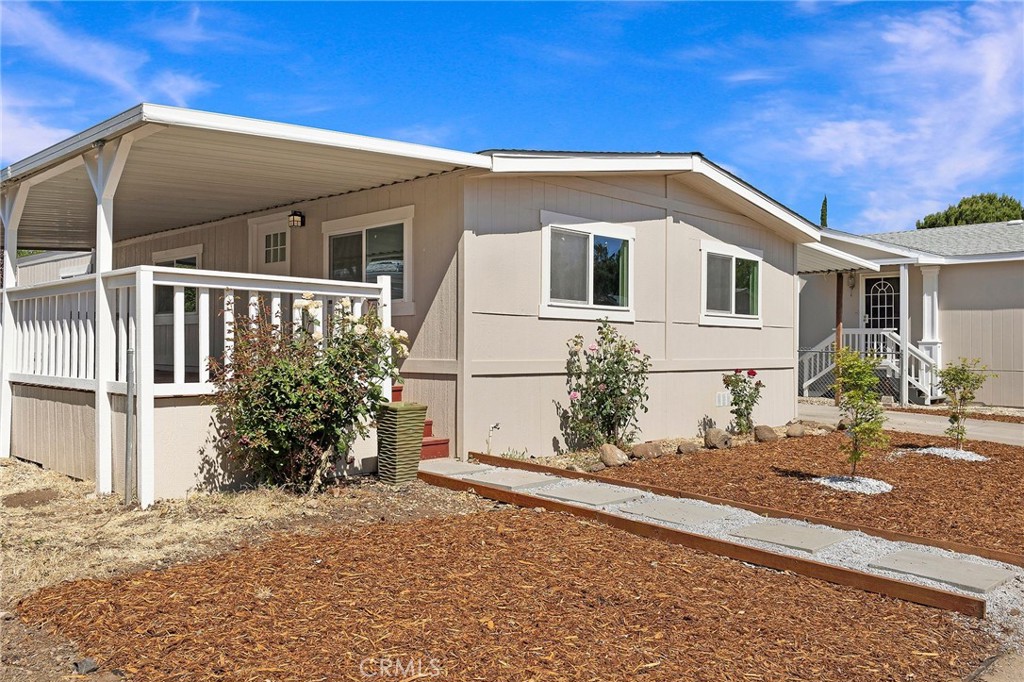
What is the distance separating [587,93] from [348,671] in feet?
41.6

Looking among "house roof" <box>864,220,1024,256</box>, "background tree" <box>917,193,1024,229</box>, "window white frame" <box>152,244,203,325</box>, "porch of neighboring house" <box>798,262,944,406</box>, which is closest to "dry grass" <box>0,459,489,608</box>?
"window white frame" <box>152,244,203,325</box>

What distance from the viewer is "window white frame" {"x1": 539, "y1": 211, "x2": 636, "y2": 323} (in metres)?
8.76

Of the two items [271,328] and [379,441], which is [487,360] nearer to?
[379,441]

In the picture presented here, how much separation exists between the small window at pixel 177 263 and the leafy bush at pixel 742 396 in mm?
7988

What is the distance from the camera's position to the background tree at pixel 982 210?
3544cm

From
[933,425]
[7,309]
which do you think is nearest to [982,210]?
[933,425]

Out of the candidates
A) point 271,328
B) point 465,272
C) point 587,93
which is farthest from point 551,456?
point 587,93

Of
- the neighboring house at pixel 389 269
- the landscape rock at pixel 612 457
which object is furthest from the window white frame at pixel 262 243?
the landscape rock at pixel 612 457

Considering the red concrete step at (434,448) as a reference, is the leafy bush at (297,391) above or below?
above

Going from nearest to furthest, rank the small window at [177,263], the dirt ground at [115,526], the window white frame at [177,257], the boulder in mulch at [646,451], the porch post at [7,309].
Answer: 1. the dirt ground at [115,526]
2. the porch post at [7,309]
3. the boulder in mulch at [646,451]
4. the window white frame at [177,257]
5. the small window at [177,263]

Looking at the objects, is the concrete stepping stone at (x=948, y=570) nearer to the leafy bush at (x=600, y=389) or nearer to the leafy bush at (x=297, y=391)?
the leafy bush at (x=297, y=391)

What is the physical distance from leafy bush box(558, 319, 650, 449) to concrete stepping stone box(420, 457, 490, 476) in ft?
5.41

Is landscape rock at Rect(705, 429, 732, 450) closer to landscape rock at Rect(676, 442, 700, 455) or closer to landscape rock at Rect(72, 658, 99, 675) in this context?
landscape rock at Rect(676, 442, 700, 455)

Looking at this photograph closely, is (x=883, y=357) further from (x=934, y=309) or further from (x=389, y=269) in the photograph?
(x=389, y=269)
